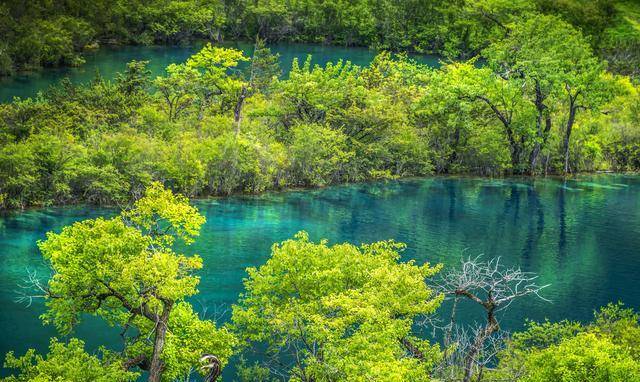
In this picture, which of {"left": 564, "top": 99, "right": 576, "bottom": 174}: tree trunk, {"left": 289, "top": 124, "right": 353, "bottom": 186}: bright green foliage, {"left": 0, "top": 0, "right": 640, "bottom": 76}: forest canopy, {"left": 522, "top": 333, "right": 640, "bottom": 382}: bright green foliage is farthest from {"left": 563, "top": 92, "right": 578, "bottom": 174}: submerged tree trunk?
{"left": 522, "top": 333, "right": 640, "bottom": 382}: bright green foliage

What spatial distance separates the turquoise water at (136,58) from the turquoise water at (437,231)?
1057 inches

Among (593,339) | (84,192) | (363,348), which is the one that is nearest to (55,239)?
(363,348)

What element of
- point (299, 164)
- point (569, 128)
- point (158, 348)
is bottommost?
point (299, 164)

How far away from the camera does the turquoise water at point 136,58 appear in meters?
75.9

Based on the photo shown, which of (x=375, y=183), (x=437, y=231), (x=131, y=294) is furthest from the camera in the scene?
(x=375, y=183)

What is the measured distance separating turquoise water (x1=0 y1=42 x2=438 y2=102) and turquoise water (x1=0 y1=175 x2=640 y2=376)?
2684cm

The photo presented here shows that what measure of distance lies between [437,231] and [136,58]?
5626 cm

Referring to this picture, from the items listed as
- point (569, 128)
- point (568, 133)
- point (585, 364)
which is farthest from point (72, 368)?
point (568, 133)

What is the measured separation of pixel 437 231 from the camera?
46.8 meters

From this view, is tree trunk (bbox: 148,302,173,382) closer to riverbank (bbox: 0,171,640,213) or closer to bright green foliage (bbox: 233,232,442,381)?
bright green foliage (bbox: 233,232,442,381)

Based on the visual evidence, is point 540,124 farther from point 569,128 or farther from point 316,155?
point 316,155

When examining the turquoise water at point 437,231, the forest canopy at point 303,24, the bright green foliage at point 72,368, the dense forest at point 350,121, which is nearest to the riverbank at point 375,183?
the turquoise water at point 437,231

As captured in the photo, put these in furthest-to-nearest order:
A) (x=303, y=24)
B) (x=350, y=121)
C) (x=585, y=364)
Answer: (x=303, y=24) < (x=350, y=121) < (x=585, y=364)

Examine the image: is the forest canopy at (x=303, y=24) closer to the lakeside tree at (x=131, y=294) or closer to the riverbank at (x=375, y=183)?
the riverbank at (x=375, y=183)
